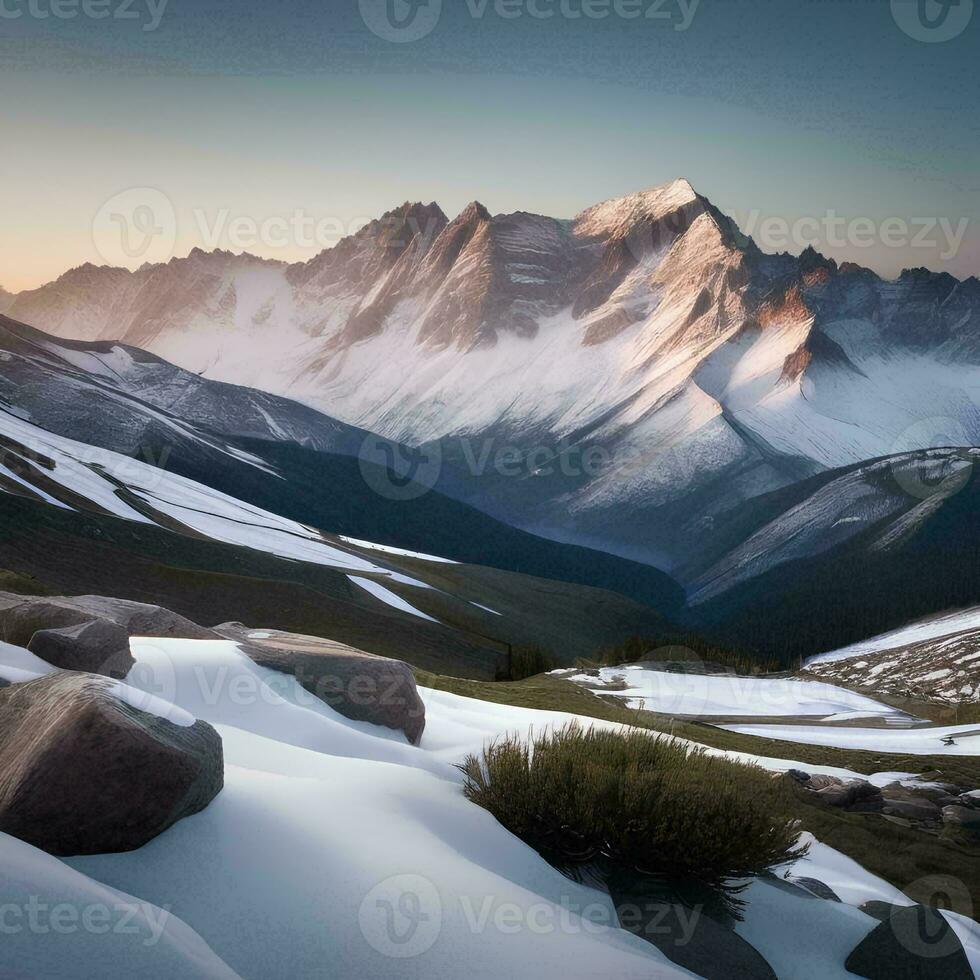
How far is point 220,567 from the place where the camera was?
51.2 metres

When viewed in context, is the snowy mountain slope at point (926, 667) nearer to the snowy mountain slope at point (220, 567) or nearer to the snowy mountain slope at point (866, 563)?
the snowy mountain slope at point (220, 567)

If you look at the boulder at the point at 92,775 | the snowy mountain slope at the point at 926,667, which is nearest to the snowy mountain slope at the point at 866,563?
the snowy mountain slope at the point at 926,667

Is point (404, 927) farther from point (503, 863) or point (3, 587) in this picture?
point (3, 587)

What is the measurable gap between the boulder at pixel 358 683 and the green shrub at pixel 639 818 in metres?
2.44

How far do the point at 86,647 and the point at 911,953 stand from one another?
302 inches

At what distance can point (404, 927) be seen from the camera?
18.2 feet

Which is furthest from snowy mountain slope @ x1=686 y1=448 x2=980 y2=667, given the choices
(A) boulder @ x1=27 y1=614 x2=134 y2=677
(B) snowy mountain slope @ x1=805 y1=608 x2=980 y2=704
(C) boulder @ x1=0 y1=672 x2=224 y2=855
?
(C) boulder @ x1=0 y1=672 x2=224 y2=855

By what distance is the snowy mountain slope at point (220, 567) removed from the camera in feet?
136

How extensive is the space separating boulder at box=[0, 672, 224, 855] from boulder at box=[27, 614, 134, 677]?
2.74 metres

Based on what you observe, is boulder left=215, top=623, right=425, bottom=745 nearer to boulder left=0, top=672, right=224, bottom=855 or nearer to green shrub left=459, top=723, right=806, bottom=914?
green shrub left=459, top=723, right=806, bottom=914

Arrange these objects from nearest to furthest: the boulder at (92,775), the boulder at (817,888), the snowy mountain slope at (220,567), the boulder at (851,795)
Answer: the boulder at (92,775), the boulder at (817,888), the boulder at (851,795), the snowy mountain slope at (220,567)

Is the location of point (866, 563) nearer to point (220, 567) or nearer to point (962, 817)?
point (220, 567)

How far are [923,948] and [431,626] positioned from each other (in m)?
45.5

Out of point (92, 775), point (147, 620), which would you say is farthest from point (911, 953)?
point (147, 620)
